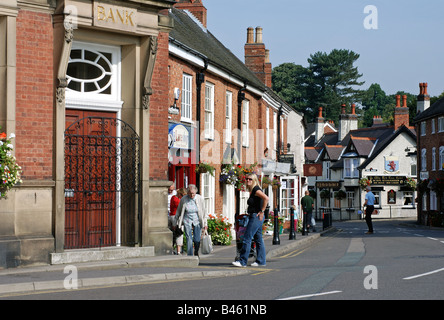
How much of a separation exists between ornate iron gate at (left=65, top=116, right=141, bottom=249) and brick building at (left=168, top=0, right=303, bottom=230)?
4.09 meters

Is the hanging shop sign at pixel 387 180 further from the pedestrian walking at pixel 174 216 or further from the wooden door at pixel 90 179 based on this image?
the wooden door at pixel 90 179

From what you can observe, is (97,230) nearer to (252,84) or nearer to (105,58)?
(105,58)

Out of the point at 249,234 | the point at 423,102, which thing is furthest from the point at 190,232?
the point at 423,102

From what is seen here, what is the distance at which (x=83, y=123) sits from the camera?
14484 mm

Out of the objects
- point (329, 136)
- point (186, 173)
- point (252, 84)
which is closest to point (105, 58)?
point (186, 173)

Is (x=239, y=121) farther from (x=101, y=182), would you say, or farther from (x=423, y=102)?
(x=423, y=102)

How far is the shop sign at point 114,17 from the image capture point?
14094mm

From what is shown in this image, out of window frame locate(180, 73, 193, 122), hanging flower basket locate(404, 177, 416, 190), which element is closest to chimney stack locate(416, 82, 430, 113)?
hanging flower basket locate(404, 177, 416, 190)

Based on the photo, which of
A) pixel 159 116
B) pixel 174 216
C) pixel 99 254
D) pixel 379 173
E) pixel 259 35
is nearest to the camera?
pixel 99 254

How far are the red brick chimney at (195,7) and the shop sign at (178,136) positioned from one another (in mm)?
12129

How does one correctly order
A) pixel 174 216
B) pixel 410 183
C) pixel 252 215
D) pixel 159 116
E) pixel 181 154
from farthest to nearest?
1. pixel 410 183
2. pixel 181 154
3. pixel 174 216
4. pixel 159 116
5. pixel 252 215

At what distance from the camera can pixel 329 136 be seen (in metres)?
90.0

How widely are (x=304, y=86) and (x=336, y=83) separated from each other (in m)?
4.89

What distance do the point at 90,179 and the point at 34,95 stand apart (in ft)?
6.98
